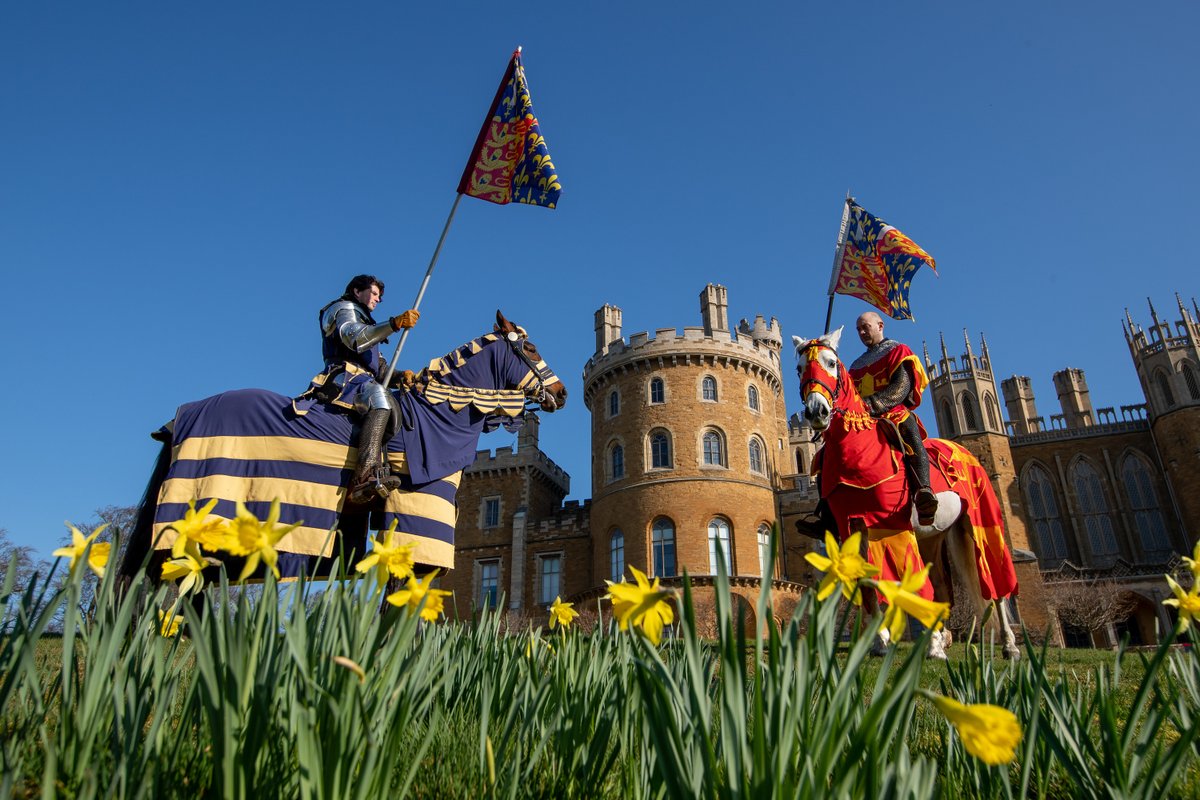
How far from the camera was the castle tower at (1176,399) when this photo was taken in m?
37.8

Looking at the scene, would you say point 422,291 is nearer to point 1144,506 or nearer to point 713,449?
point 713,449

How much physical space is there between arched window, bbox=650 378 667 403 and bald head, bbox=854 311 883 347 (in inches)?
993

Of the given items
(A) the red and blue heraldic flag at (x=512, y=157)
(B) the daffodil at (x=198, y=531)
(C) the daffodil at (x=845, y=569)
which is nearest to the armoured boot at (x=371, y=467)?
(A) the red and blue heraldic flag at (x=512, y=157)

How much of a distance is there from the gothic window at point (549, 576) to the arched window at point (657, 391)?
9.39m

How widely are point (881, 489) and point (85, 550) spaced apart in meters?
6.34

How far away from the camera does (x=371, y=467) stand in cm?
579

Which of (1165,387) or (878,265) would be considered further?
(1165,387)

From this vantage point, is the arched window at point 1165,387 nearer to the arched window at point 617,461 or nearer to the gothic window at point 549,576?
the arched window at point 617,461

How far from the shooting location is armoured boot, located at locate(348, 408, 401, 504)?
5.76m

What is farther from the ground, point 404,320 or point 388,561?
point 404,320

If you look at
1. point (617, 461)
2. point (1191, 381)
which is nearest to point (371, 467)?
point (617, 461)

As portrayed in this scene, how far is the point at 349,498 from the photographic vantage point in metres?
5.86

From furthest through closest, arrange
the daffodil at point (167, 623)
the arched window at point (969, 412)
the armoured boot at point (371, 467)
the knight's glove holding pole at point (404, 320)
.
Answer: the arched window at point (969, 412)
the knight's glove holding pole at point (404, 320)
the armoured boot at point (371, 467)
the daffodil at point (167, 623)

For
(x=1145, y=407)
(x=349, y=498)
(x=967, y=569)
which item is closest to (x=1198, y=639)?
A: (x=349, y=498)
